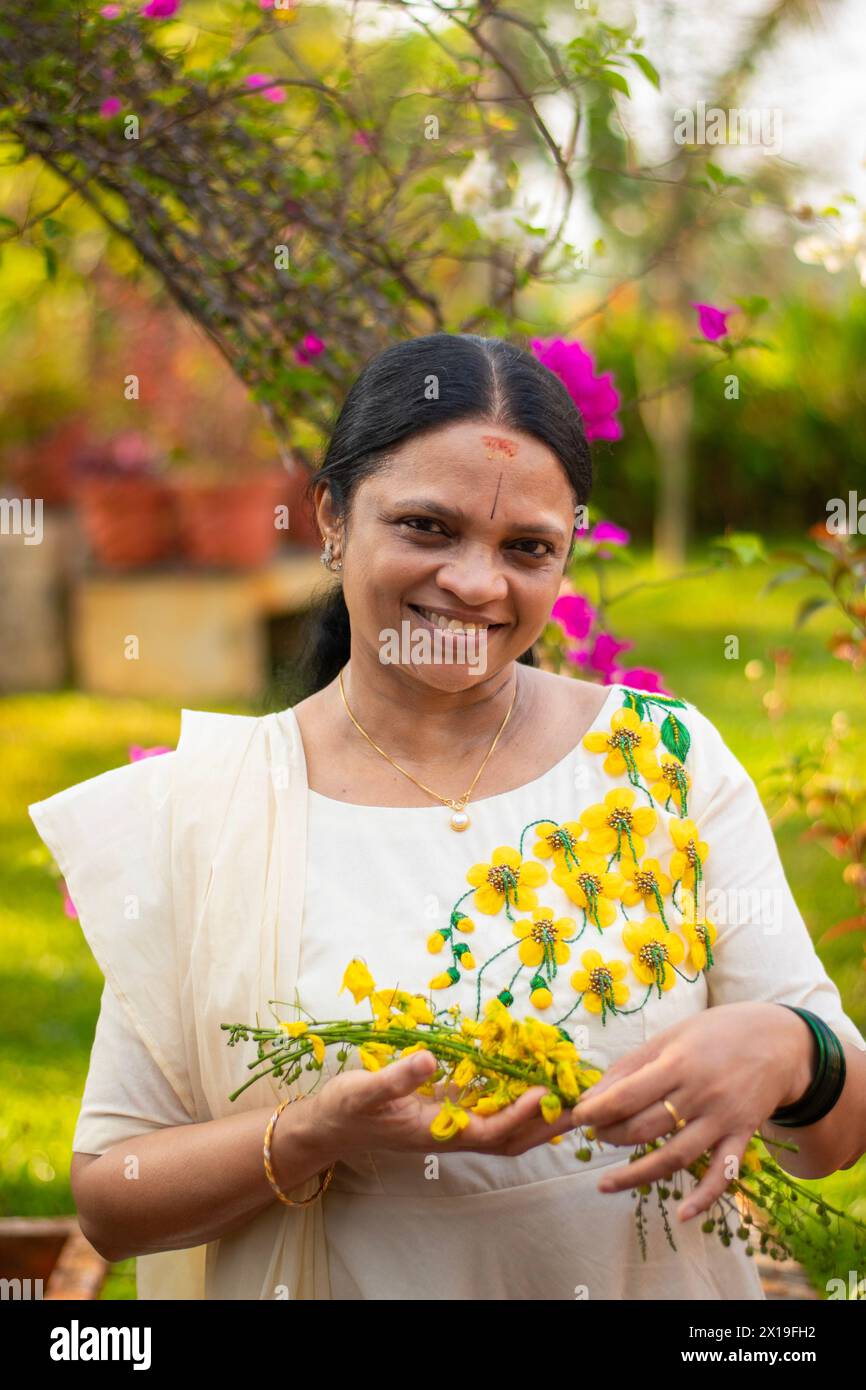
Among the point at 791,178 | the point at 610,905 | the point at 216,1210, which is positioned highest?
the point at 791,178

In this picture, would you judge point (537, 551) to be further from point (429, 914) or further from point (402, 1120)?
point (402, 1120)

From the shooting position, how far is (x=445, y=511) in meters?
1.81

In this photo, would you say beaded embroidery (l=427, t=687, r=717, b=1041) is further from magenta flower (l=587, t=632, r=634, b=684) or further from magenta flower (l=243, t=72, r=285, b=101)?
magenta flower (l=243, t=72, r=285, b=101)

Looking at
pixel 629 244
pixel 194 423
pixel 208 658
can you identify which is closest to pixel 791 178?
pixel 629 244

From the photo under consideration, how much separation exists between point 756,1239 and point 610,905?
1.35 meters

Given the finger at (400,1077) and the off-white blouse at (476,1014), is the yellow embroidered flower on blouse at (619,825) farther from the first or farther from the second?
the finger at (400,1077)

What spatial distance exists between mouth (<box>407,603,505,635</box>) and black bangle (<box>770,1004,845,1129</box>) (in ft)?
1.97

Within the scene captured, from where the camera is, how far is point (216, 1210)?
1805 mm

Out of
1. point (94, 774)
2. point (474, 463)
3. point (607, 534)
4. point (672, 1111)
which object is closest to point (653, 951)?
point (672, 1111)

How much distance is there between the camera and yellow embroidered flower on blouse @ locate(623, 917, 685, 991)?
1854 millimetres

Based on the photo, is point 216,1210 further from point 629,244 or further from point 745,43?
point 629,244

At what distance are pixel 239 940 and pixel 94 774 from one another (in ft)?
17.7

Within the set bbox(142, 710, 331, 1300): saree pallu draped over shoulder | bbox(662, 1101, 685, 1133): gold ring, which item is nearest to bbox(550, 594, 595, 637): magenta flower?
bbox(142, 710, 331, 1300): saree pallu draped over shoulder
